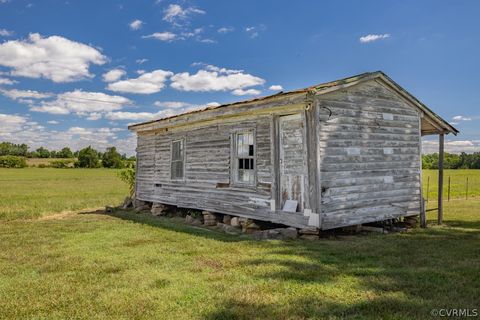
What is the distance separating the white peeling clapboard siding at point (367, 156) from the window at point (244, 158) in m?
2.42

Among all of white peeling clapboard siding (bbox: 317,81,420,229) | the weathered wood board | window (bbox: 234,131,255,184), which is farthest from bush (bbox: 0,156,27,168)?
white peeling clapboard siding (bbox: 317,81,420,229)

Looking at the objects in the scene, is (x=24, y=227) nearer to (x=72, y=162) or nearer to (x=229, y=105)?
(x=229, y=105)

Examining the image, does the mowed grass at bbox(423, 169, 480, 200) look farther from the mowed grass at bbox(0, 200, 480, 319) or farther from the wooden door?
the mowed grass at bbox(0, 200, 480, 319)

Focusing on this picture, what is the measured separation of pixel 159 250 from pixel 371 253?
416 cm

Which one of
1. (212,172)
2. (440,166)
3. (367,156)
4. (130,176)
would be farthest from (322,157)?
(130,176)

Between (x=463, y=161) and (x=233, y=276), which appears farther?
(x=463, y=161)

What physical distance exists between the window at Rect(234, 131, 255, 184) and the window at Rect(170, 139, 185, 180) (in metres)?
3.03

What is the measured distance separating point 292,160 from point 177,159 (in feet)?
18.8

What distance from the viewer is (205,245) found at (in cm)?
841

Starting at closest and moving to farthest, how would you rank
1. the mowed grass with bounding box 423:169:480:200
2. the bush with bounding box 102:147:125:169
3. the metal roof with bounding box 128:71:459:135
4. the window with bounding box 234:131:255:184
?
the metal roof with bounding box 128:71:459:135 → the window with bounding box 234:131:255:184 → the mowed grass with bounding box 423:169:480:200 → the bush with bounding box 102:147:125:169

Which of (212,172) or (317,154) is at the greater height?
(317,154)

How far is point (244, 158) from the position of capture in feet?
36.2

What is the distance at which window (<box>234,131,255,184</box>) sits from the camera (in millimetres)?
10812

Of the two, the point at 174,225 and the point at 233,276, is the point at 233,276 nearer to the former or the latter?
the point at 233,276
